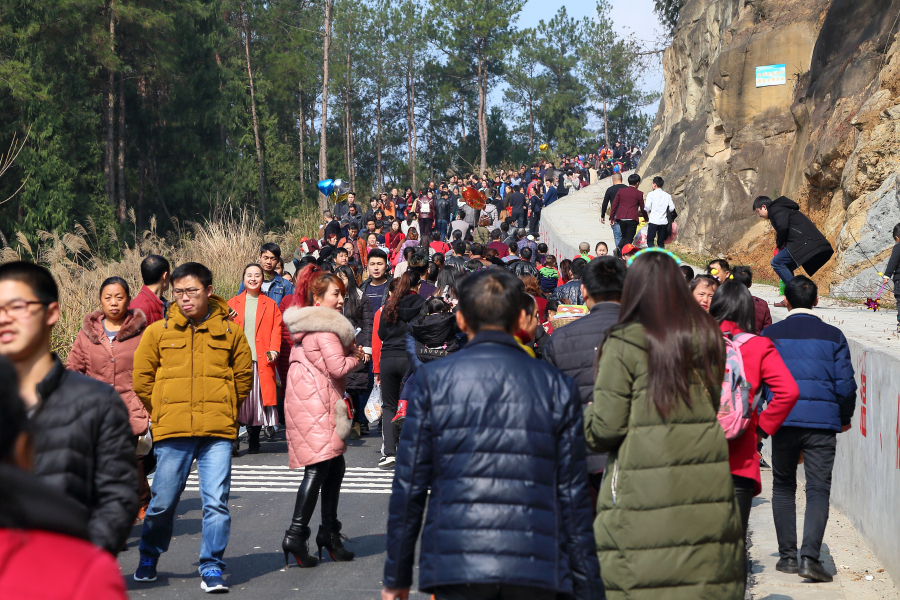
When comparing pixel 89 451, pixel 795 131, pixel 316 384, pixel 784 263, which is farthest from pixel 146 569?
pixel 795 131

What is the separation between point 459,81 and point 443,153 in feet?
34.2

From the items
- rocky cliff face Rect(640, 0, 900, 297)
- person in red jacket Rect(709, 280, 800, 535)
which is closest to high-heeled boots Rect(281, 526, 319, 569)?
person in red jacket Rect(709, 280, 800, 535)

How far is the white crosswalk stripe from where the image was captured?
8.66 meters

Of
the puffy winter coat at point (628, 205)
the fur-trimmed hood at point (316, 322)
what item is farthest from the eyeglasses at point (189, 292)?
the puffy winter coat at point (628, 205)

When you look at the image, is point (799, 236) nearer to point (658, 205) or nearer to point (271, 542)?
point (658, 205)

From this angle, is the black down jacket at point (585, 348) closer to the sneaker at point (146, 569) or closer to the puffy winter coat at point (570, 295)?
the sneaker at point (146, 569)

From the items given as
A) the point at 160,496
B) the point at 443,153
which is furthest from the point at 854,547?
the point at 443,153

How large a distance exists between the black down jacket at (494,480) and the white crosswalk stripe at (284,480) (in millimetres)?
5345

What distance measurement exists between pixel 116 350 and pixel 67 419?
3583 mm

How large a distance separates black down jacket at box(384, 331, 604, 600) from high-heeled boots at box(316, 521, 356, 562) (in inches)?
125

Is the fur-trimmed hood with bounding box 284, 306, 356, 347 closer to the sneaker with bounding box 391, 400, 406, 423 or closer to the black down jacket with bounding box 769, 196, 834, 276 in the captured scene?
the sneaker with bounding box 391, 400, 406, 423

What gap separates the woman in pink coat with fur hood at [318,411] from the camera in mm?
6051

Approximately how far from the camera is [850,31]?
18812 millimetres

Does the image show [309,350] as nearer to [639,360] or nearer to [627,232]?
[639,360]
